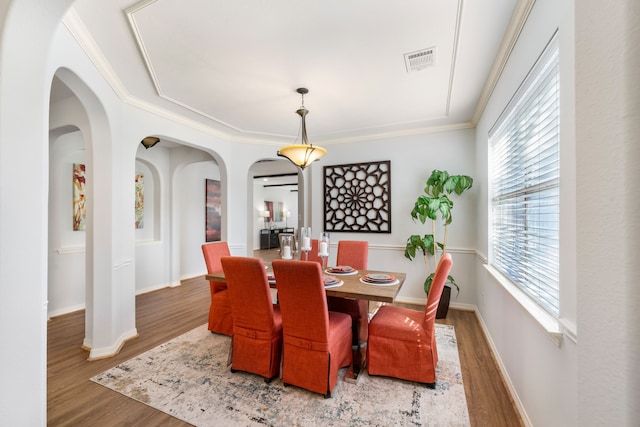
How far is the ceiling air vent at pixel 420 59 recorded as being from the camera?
2266 mm

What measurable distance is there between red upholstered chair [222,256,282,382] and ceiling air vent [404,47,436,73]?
6.75 feet

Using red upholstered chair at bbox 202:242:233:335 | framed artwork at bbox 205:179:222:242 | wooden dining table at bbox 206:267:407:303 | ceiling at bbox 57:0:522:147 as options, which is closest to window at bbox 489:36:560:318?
ceiling at bbox 57:0:522:147

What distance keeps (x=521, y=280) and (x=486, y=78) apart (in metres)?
1.89

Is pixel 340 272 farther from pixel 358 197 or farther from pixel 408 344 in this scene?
pixel 358 197

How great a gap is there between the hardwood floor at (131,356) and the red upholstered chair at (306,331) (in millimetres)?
813

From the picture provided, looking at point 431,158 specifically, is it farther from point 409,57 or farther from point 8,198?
point 8,198

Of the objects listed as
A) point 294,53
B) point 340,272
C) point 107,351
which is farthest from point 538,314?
point 107,351

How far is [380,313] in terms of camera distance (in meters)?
2.42

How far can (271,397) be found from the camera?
6.65 feet

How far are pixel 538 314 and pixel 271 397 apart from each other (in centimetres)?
180

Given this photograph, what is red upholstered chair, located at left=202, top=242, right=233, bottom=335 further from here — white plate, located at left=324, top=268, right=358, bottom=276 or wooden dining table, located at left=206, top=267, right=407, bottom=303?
white plate, located at left=324, top=268, right=358, bottom=276

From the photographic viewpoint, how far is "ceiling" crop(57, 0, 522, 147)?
181 centimetres

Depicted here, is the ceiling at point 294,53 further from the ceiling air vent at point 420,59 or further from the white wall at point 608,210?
the white wall at point 608,210

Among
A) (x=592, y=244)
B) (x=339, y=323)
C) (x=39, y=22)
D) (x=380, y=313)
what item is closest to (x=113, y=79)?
(x=39, y=22)
